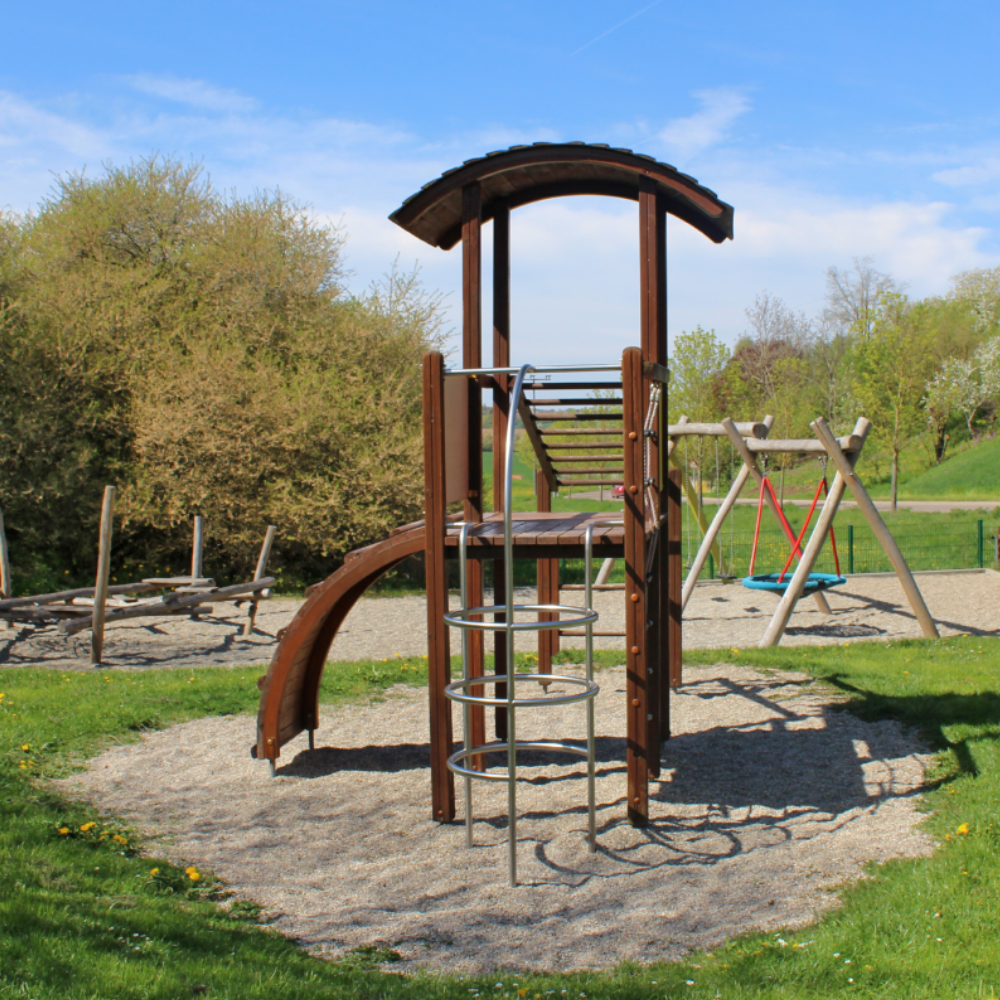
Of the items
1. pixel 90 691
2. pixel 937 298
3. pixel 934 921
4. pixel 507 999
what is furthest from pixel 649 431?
pixel 937 298

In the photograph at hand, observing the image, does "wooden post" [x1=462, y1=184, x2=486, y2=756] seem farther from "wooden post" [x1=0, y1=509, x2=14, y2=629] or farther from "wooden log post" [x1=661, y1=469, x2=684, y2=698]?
"wooden post" [x1=0, y1=509, x2=14, y2=629]

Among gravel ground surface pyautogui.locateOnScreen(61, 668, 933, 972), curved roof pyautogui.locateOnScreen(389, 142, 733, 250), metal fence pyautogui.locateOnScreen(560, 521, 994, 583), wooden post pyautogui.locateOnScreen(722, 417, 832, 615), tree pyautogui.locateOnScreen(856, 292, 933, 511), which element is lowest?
gravel ground surface pyautogui.locateOnScreen(61, 668, 933, 972)

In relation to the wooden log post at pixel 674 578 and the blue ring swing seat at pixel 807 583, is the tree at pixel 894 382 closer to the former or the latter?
the blue ring swing seat at pixel 807 583

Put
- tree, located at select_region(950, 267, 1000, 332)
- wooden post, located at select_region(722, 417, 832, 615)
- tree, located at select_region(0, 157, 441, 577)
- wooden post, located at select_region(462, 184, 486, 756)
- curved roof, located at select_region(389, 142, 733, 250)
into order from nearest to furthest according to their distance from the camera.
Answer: curved roof, located at select_region(389, 142, 733, 250)
wooden post, located at select_region(462, 184, 486, 756)
wooden post, located at select_region(722, 417, 832, 615)
tree, located at select_region(0, 157, 441, 577)
tree, located at select_region(950, 267, 1000, 332)

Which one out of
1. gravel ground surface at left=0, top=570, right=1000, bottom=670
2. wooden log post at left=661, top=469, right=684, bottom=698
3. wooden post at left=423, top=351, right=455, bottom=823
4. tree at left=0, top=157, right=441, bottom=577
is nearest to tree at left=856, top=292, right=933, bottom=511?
gravel ground surface at left=0, top=570, right=1000, bottom=670

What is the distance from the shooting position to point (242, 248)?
18484mm

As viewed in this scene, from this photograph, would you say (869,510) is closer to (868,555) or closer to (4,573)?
(868,555)

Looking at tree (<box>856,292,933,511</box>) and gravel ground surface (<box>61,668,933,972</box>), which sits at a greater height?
tree (<box>856,292,933,511</box>)

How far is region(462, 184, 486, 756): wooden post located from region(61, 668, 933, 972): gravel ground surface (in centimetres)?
82

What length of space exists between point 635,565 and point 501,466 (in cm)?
240

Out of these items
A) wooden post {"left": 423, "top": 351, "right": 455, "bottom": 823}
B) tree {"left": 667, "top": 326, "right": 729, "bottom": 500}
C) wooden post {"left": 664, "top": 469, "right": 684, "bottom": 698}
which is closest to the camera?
wooden post {"left": 423, "top": 351, "right": 455, "bottom": 823}

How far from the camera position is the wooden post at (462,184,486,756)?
595 cm

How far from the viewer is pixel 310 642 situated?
6.25m

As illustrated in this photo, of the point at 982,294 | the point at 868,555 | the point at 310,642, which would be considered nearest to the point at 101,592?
the point at 310,642
